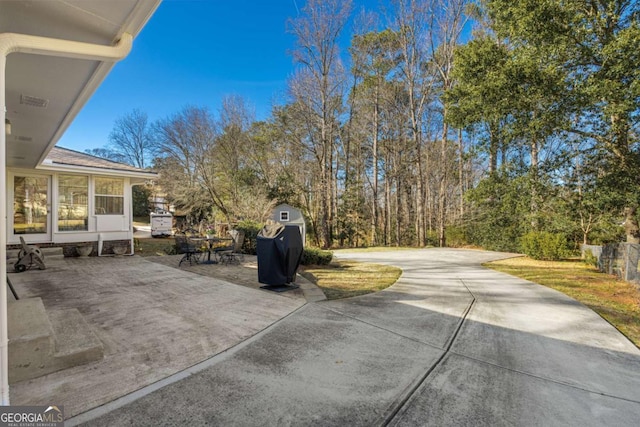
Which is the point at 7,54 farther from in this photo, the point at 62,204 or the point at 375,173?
the point at 375,173

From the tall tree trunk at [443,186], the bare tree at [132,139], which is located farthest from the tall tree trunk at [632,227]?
the bare tree at [132,139]

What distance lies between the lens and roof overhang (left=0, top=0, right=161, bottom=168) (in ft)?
7.22

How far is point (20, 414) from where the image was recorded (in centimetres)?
186

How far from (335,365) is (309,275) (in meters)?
4.20

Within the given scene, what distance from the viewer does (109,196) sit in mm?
9219

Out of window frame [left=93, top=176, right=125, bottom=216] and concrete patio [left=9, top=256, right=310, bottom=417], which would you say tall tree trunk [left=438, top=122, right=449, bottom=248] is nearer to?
concrete patio [left=9, top=256, right=310, bottom=417]

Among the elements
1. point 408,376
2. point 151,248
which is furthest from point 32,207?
point 408,376

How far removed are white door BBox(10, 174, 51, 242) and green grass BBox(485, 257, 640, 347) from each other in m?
12.6

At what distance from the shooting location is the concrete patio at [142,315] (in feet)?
7.30

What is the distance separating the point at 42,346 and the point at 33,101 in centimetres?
333

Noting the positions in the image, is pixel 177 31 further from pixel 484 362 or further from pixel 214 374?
pixel 484 362

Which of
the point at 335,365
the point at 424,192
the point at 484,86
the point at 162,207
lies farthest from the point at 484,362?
the point at 162,207

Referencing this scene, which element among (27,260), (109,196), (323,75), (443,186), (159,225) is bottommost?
(27,260)

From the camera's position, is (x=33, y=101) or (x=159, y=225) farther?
(x=159, y=225)
